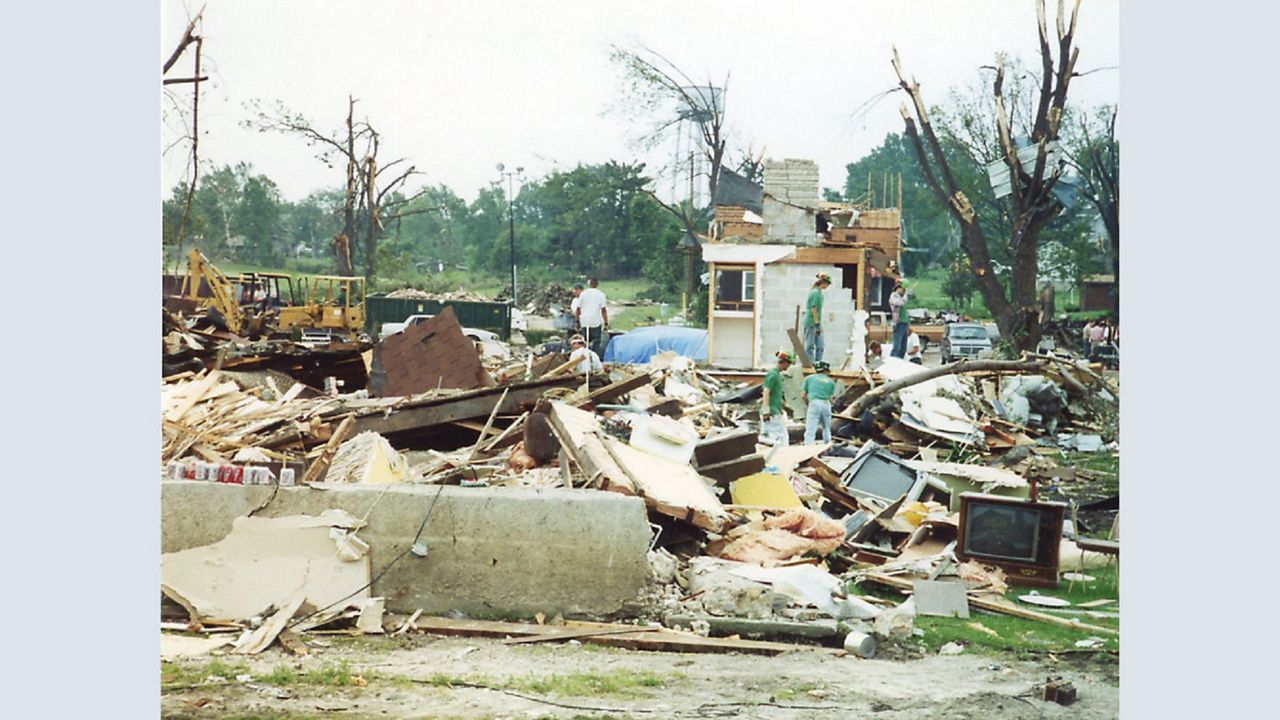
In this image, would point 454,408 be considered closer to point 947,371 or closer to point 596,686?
point 596,686

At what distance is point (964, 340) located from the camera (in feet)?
24.8

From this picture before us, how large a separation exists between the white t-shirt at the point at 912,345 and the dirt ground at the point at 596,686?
2060 mm

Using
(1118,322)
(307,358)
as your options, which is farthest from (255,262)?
(1118,322)

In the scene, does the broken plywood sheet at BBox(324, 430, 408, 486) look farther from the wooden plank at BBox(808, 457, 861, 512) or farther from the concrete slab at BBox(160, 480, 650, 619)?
Result: the wooden plank at BBox(808, 457, 861, 512)

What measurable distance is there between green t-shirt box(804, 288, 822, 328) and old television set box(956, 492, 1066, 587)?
126cm

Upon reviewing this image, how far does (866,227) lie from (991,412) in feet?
5.23

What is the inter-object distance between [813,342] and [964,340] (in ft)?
3.23

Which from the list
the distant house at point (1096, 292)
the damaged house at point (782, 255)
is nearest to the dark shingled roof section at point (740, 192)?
the damaged house at point (782, 255)

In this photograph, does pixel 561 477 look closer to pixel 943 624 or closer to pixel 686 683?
pixel 686 683

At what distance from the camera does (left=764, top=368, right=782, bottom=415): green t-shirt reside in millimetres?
7352

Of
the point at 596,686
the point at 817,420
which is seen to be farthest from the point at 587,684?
the point at 817,420

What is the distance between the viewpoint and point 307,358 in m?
7.61

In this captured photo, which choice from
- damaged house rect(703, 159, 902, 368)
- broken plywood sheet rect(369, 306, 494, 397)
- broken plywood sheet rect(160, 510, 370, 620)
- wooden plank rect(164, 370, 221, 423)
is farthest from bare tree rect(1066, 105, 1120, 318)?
wooden plank rect(164, 370, 221, 423)

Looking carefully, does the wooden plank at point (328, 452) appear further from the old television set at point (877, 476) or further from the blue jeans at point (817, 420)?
the old television set at point (877, 476)
